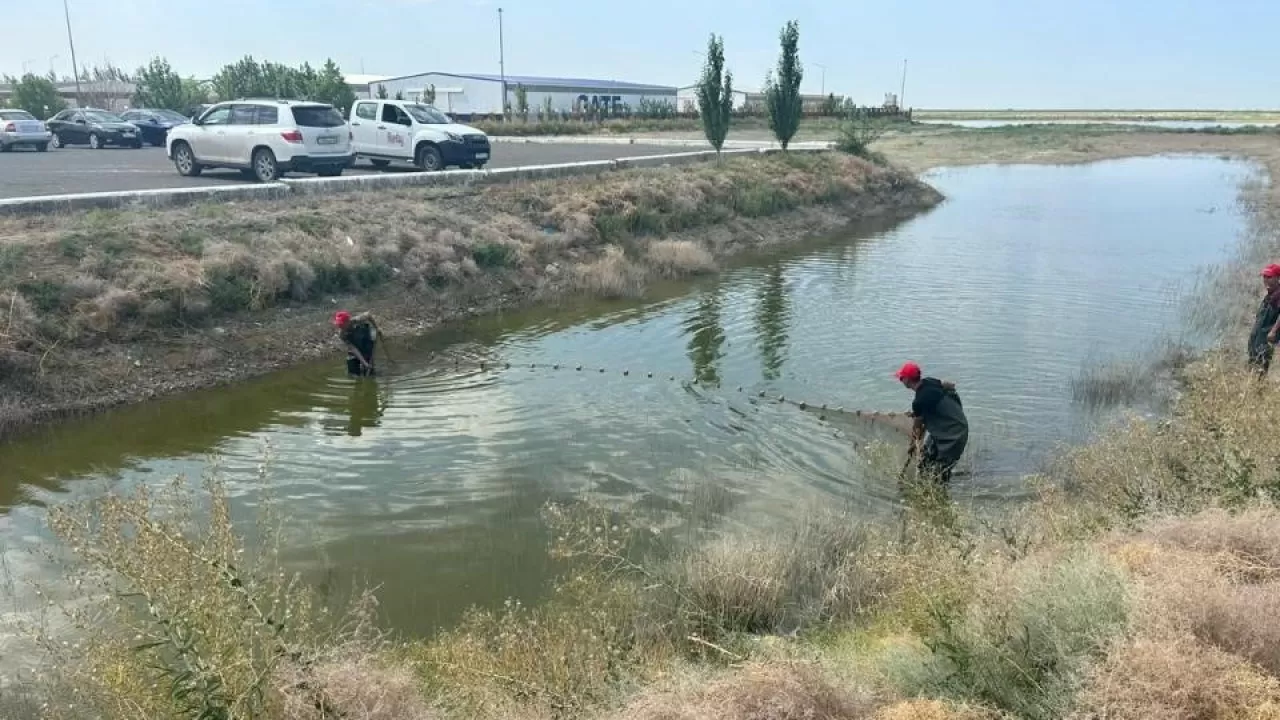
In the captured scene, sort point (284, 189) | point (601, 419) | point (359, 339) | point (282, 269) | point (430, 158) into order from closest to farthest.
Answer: point (601, 419), point (359, 339), point (282, 269), point (284, 189), point (430, 158)

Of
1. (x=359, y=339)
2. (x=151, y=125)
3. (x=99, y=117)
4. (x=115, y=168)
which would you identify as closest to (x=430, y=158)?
(x=115, y=168)

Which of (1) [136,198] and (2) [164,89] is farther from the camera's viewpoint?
(2) [164,89]

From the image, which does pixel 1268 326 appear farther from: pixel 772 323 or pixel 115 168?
pixel 115 168

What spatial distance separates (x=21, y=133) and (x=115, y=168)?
9.14 metres

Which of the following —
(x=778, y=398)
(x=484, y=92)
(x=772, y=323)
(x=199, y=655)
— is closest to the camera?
(x=199, y=655)

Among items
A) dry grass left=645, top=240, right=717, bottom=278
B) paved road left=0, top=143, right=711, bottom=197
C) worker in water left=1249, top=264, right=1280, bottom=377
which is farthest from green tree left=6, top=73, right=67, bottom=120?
worker in water left=1249, top=264, right=1280, bottom=377

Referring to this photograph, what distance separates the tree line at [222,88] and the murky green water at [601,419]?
43549mm

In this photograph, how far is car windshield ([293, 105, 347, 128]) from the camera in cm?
2017

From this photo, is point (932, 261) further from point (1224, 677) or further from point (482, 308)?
point (1224, 677)

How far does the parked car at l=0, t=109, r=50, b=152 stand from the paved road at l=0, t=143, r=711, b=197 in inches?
13.4

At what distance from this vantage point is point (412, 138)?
2381 centimetres

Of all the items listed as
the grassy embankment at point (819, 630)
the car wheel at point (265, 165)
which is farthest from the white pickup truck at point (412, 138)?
the grassy embankment at point (819, 630)

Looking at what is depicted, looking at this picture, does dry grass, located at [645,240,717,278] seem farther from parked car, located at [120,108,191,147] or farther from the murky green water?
parked car, located at [120,108,191,147]

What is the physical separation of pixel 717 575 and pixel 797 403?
18.6ft
